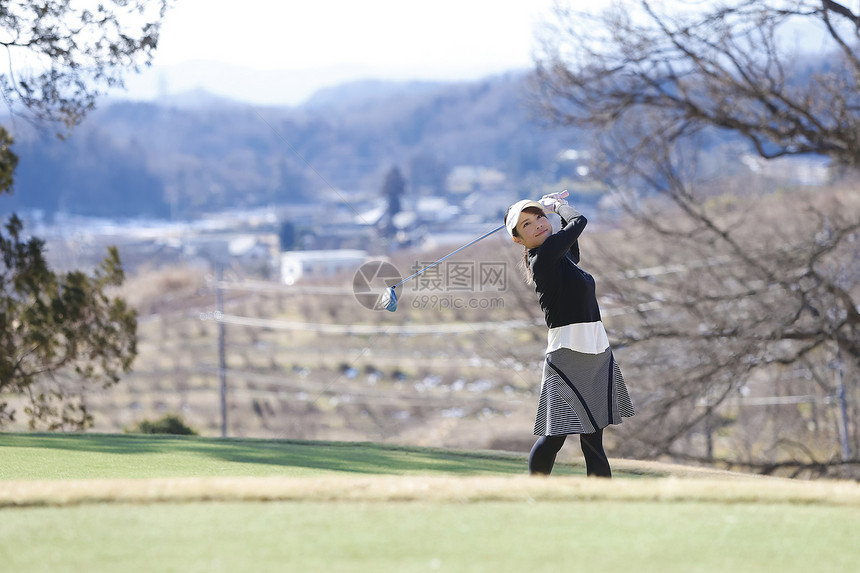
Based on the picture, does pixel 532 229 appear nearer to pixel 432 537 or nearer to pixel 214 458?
pixel 432 537

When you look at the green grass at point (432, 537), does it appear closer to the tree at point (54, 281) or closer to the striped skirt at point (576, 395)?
the striped skirt at point (576, 395)

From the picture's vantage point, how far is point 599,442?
5.73m

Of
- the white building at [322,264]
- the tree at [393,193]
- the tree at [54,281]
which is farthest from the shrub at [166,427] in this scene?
the tree at [393,193]

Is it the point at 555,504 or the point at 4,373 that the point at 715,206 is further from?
the point at 555,504

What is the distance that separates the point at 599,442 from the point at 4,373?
1082cm

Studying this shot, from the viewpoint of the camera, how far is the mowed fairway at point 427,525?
3.54m

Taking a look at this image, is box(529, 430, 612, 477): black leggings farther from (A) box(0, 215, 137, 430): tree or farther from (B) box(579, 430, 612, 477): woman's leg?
(A) box(0, 215, 137, 430): tree

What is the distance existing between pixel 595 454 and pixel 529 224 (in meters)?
1.50

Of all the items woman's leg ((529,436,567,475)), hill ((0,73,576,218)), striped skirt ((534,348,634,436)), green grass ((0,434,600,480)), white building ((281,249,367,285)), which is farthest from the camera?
hill ((0,73,576,218))

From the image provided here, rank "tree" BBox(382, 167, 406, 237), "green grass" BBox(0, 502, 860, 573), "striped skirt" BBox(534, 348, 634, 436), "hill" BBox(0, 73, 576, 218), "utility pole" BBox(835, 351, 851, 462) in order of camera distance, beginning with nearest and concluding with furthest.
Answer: "green grass" BBox(0, 502, 860, 573) < "striped skirt" BBox(534, 348, 634, 436) < "utility pole" BBox(835, 351, 851, 462) < "tree" BBox(382, 167, 406, 237) < "hill" BBox(0, 73, 576, 218)

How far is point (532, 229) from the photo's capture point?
5.75 m

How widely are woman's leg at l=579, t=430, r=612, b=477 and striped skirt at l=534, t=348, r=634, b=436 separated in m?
0.10

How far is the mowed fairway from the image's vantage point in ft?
11.6

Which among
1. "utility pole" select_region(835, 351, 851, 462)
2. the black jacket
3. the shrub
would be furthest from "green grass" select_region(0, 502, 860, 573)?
"utility pole" select_region(835, 351, 851, 462)
